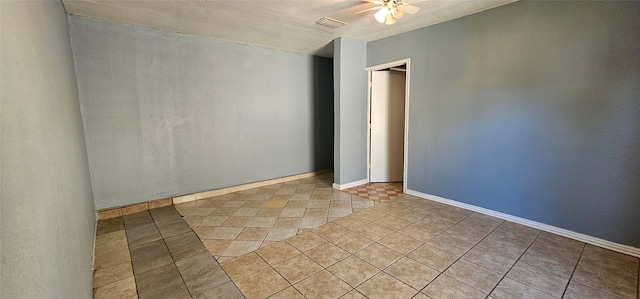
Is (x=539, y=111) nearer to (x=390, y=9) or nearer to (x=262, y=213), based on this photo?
(x=390, y=9)

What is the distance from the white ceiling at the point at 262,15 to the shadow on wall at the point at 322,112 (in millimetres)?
1273

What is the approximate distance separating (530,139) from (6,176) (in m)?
3.73

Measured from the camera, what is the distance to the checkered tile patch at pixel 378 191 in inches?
152

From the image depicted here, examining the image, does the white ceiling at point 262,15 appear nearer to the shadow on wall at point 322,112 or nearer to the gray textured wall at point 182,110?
the gray textured wall at point 182,110

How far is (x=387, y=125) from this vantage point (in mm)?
4691

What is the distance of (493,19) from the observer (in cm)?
290

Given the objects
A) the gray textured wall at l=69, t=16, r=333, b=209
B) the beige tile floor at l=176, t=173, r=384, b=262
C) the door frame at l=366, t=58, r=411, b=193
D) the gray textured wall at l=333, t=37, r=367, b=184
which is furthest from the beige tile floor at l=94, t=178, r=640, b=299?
the gray textured wall at l=333, t=37, r=367, b=184

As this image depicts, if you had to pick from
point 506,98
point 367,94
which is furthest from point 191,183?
point 506,98

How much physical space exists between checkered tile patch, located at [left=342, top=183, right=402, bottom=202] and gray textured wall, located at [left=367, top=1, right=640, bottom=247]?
0.64 m

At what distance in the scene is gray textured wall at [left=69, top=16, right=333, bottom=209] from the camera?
3059 mm

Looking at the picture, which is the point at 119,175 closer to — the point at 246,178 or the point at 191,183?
the point at 191,183

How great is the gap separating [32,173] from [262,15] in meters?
2.65

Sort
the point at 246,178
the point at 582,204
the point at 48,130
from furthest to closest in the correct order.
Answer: the point at 246,178 < the point at 582,204 < the point at 48,130

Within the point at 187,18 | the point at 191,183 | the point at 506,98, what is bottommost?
the point at 191,183
